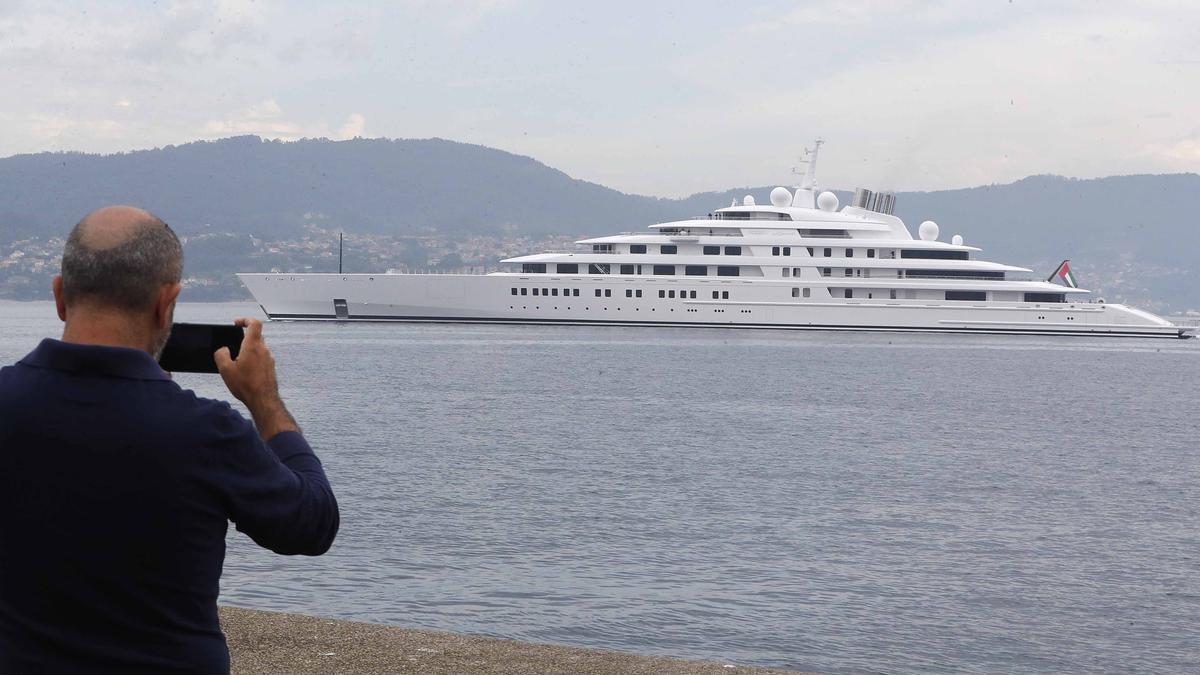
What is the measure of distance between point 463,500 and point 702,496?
3074 mm

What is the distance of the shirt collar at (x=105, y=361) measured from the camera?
2.00 m

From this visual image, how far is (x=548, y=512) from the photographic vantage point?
15.6m

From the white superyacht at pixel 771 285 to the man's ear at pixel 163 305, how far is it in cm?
5742

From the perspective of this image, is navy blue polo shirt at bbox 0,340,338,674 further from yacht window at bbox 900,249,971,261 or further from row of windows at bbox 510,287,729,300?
yacht window at bbox 900,249,971,261

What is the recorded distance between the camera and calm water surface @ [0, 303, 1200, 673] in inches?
401

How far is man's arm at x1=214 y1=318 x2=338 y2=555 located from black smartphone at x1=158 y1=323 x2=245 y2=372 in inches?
0.6

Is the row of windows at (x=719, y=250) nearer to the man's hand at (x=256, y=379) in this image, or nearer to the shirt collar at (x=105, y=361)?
the man's hand at (x=256, y=379)

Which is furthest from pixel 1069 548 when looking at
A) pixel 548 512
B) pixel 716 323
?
pixel 716 323

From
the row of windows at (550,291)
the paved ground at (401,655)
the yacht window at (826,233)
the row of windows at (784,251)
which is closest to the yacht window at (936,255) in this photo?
the row of windows at (784,251)

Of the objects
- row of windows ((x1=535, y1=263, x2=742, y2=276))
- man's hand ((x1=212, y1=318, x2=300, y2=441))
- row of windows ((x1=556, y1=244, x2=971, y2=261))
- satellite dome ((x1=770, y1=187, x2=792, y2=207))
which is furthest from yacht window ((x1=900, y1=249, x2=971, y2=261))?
man's hand ((x1=212, y1=318, x2=300, y2=441))

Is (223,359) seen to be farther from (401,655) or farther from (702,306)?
(702,306)

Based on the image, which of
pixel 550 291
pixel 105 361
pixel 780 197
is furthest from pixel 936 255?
pixel 105 361

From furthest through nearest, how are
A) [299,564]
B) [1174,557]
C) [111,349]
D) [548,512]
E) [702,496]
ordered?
[702,496] → [548,512] → [1174,557] → [299,564] → [111,349]

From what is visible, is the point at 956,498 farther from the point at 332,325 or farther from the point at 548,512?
the point at 332,325
